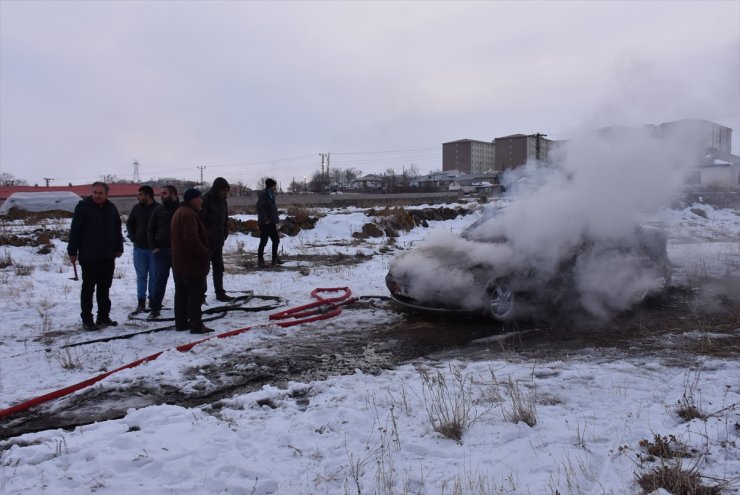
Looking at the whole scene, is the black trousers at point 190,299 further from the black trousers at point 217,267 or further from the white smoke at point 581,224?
the white smoke at point 581,224

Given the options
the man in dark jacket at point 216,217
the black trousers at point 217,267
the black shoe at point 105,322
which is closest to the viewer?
the black shoe at point 105,322

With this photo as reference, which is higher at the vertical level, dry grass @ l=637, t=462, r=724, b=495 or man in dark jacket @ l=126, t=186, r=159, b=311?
man in dark jacket @ l=126, t=186, r=159, b=311

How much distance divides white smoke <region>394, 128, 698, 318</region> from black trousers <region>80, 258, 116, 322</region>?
13.3 feet

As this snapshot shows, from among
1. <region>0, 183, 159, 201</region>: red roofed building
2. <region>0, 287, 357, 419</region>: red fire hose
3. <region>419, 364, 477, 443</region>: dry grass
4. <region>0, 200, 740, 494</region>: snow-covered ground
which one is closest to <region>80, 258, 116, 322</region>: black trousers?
<region>0, 200, 740, 494</region>: snow-covered ground

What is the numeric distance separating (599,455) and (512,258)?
3.88 meters

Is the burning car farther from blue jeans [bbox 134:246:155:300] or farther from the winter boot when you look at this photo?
the winter boot

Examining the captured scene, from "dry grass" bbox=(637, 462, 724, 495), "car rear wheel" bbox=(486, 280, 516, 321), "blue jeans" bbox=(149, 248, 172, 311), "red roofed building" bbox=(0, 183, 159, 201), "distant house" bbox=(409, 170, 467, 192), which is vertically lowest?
"dry grass" bbox=(637, 462, 724, 495)

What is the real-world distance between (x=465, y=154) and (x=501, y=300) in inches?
5224

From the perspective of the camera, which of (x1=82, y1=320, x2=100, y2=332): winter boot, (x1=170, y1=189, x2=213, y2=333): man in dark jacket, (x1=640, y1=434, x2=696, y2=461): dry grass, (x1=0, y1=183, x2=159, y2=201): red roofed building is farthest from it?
(x1=0, y1=183, x2=159, y2=201): red roofed building

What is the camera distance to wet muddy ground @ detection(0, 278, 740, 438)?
171 inches

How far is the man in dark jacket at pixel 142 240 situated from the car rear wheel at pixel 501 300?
16.3ft

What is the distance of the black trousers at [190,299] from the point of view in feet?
20.9

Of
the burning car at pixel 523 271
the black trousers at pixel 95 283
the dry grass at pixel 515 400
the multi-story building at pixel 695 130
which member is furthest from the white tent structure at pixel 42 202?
the dry grass at pixel 515 400

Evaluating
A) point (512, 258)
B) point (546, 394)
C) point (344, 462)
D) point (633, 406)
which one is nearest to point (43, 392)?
point (344, 462)
